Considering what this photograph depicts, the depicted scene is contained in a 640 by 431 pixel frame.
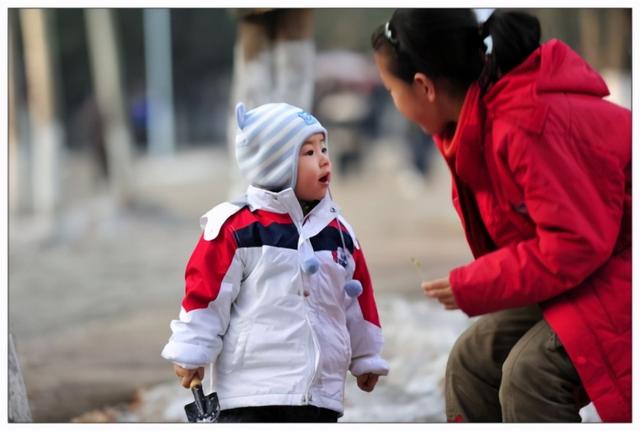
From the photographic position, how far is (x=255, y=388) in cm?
281

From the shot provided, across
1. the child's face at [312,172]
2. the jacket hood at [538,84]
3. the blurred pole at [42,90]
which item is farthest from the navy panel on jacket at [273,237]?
the blurred pole at [42,90]

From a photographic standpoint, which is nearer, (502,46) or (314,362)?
(502,46)

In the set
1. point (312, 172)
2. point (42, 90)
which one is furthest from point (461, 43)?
point (42, 90)

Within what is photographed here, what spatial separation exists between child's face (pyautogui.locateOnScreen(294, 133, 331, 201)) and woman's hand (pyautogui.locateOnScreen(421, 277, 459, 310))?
1.51ft

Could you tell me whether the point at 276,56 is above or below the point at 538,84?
below

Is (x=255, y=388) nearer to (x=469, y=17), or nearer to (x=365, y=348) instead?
(x=365, y=348)

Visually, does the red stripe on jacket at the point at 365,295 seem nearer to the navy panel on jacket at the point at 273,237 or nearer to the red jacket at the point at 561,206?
the navy panel on jacket at the point at 273,237

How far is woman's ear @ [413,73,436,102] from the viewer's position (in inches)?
107

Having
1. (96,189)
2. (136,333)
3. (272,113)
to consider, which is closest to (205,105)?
(96,189)

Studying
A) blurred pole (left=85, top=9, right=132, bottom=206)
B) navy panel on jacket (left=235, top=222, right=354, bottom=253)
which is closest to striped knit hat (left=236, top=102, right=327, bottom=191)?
navy panel on jacket (left=235, top=222, right=354, bottom=253)

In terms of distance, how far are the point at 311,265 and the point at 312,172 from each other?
10.6 inches

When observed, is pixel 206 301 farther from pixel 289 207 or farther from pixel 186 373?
pixel 289 207

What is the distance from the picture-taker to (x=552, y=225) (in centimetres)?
246

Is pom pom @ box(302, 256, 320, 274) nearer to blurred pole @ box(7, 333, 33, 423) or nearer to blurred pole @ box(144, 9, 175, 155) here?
blurred pole @ box(7, 333, 33, 423)
